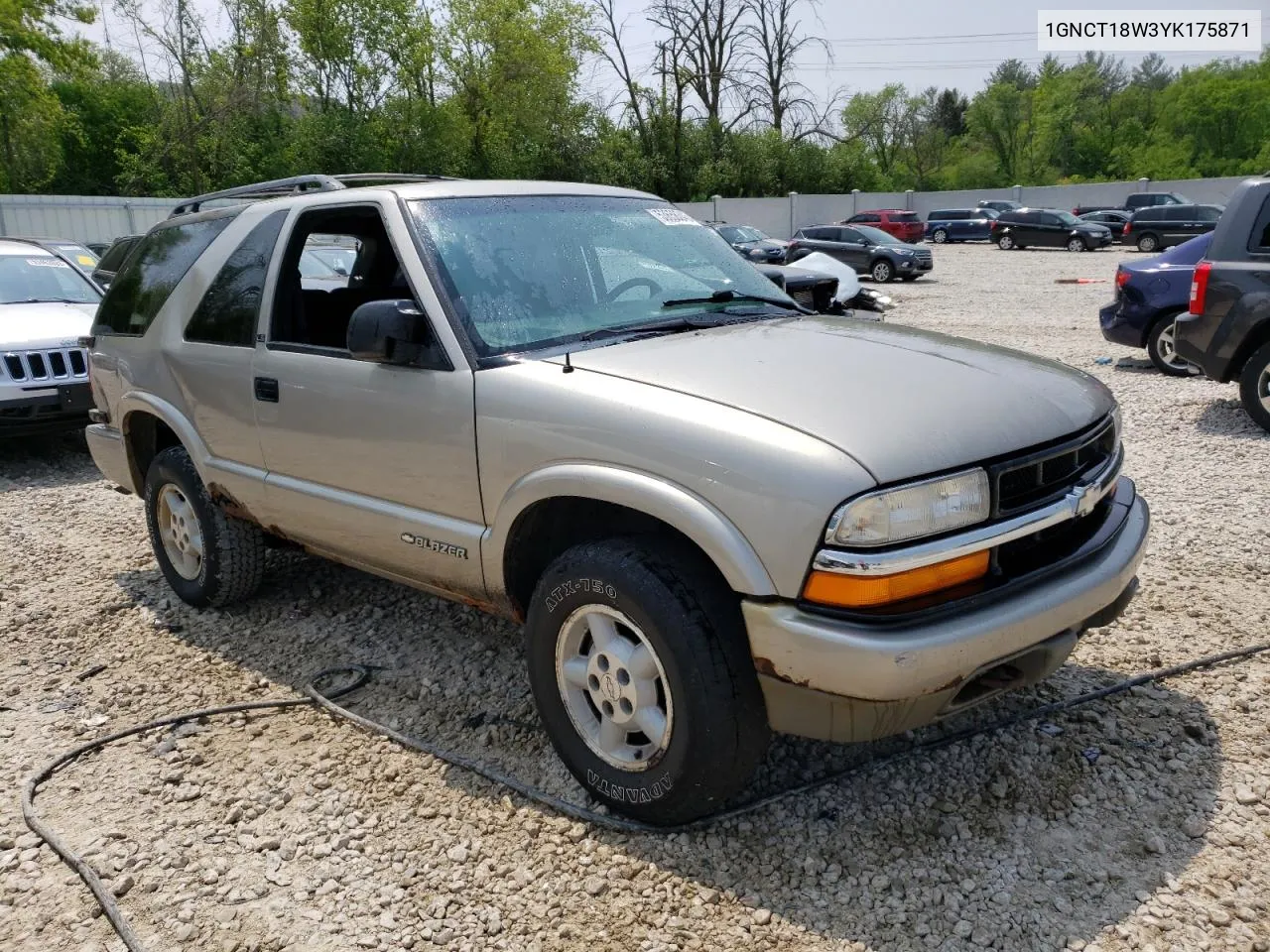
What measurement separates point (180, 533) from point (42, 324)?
4353 mm

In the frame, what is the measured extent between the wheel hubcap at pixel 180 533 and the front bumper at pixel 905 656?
3.17 meters

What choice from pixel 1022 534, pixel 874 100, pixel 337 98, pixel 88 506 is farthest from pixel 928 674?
pixel 874 100

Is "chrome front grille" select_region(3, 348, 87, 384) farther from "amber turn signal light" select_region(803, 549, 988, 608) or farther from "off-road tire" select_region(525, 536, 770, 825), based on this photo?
"amber turn signal light" select_region(803, 549, 988, 608)

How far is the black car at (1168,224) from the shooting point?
1187 inches

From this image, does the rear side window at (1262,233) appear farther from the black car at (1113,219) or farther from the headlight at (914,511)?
the black car at (1113,219)

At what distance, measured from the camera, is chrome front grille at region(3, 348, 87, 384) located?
24.7ft

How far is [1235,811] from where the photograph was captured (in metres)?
2.87

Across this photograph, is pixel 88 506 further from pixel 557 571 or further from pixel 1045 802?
pixel 1045 802

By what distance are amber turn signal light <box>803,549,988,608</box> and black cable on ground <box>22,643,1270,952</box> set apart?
870mm

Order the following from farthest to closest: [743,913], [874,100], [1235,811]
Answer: [874,100]
[1235,811]
[743,913]

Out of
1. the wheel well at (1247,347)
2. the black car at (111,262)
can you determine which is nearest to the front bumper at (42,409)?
the black car at (111,262)

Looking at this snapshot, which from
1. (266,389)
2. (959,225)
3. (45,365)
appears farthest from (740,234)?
(266,389)

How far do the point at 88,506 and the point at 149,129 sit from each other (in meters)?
33.8

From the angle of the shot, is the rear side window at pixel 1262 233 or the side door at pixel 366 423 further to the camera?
the rear side window at pixel 1262 233
